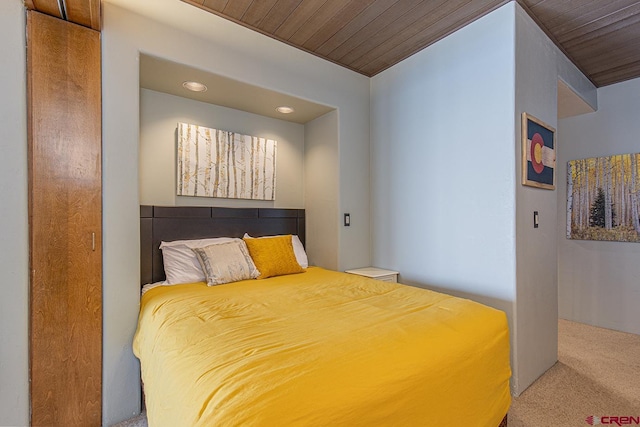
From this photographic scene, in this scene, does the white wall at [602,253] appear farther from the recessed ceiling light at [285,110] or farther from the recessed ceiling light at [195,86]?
the recessed ceiling light at [195,86]

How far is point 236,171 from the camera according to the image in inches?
116

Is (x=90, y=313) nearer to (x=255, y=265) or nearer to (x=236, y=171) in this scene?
(x=255, y=265)

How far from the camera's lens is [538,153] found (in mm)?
2336

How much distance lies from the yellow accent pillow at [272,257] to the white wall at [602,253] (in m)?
3.27

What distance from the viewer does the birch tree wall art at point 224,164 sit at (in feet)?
8.77

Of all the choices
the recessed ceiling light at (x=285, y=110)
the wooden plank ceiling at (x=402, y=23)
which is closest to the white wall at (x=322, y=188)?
the recessed ceiling light at (x=285, y=110)

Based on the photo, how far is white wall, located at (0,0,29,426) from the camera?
5.19ft

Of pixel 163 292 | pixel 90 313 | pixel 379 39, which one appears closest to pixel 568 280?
pixel 379 39

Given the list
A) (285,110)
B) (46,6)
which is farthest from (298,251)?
(46,6)

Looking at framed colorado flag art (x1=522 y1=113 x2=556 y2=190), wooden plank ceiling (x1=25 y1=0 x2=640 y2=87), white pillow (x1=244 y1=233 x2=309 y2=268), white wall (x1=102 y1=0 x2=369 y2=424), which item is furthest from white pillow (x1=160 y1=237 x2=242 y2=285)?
framed colorado flag art (x1=522 y1=113 x2=556 y2=190)

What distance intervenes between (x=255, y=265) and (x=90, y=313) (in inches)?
44.1

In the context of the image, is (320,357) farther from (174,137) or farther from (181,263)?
(174,137)

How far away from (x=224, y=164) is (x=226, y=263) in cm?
101

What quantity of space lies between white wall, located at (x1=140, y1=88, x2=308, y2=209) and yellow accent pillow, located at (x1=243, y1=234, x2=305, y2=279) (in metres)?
0.55
